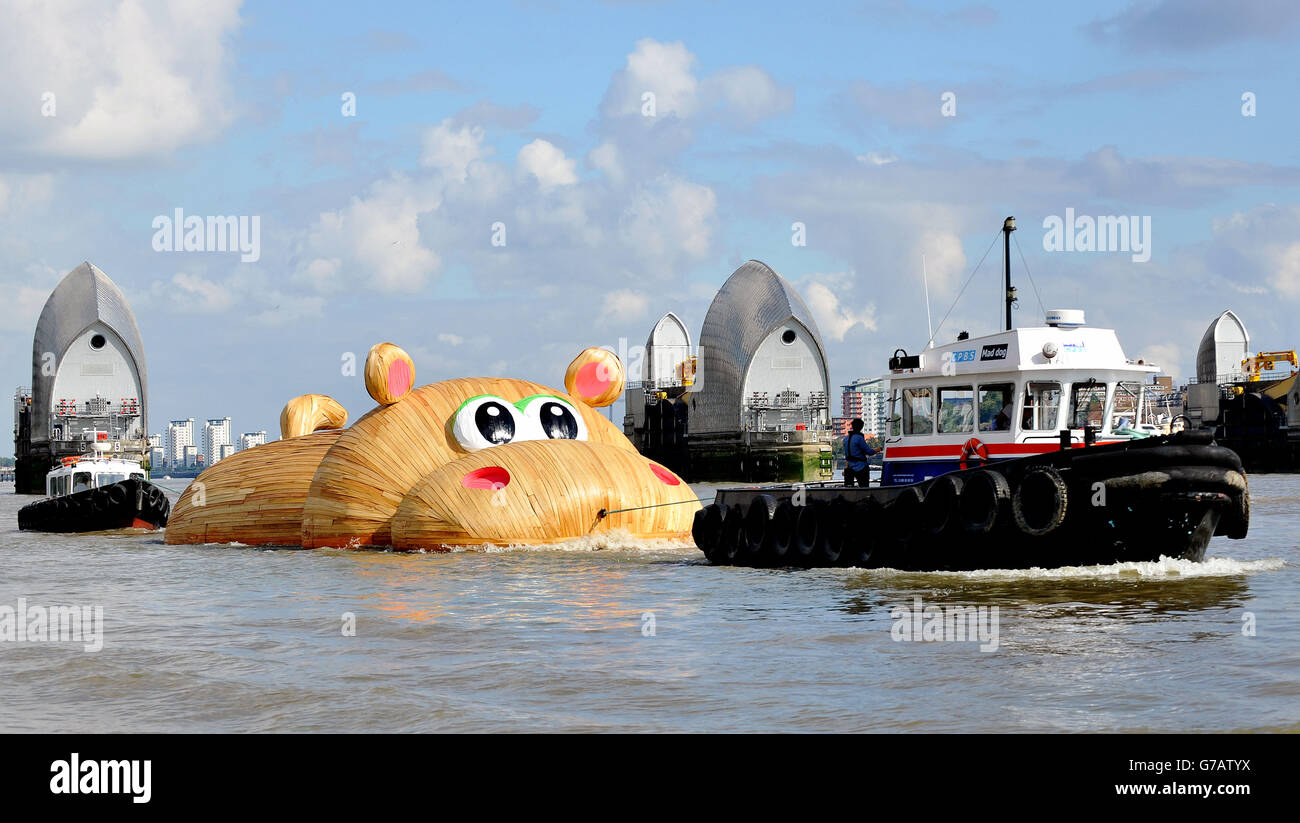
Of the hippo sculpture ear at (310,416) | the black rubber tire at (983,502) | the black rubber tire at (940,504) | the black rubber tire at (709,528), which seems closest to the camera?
the black rubber tire at (983,502)

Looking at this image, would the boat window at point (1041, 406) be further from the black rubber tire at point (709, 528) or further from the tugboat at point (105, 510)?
the tugboat at point (105, 510)

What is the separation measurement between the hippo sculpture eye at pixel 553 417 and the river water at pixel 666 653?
4.20 meters

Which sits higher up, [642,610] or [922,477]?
[922,477]

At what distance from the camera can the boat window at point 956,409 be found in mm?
17812

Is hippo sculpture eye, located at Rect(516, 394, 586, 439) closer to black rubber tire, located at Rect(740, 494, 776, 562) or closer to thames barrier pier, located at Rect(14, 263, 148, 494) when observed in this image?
black rubber tire, located at Rect(740, 494, 776, 562)

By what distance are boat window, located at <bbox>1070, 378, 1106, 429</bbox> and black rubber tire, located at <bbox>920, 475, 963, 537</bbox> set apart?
2230mm

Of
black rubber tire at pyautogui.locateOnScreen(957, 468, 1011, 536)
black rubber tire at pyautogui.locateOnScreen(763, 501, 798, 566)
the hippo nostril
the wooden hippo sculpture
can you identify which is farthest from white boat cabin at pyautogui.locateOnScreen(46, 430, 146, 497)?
black rubber tire at pyautogui.locateOnScreen(957, 468, 1011, 536)

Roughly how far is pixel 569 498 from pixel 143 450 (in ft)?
287

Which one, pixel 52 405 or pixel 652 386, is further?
pixel 652 386

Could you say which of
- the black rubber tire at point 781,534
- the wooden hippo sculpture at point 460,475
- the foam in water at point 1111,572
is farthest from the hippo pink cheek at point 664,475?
the foam in water at point 1111,572
